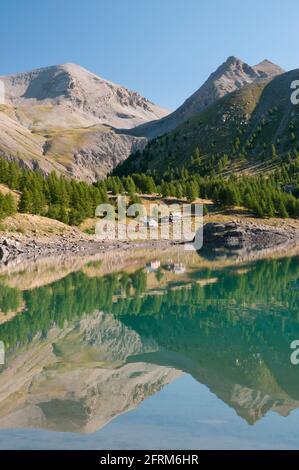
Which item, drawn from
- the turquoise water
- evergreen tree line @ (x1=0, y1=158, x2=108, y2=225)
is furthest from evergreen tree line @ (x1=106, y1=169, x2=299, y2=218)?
the turquoise water

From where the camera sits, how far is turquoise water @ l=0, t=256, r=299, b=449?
14961 millimetres

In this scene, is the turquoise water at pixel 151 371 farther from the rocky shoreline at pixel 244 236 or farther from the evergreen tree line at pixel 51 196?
the rocky shoreline at pixel 244 236

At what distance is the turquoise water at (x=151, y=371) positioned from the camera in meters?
15.0

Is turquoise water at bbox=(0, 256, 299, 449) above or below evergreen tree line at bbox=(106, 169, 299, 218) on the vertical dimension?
below

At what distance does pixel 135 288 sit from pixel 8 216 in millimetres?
50946

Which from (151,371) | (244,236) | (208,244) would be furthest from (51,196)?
(151,371)

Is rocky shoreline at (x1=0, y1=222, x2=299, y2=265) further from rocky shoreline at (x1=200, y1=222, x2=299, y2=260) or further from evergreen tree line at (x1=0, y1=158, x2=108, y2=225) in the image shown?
evergreen tree line at (x1=0, y1=158, x2=108, y2=225)

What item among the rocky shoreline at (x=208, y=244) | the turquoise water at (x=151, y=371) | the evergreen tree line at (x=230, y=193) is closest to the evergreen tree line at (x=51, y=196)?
the rocky shoreline at (x=208, y=244)

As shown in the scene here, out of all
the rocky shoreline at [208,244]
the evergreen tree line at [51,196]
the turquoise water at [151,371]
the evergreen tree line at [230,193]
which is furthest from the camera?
the evergreen tree line at [230,193]

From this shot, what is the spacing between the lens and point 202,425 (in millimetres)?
15484

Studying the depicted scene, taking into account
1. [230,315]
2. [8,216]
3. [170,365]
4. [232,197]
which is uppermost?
[232,197]

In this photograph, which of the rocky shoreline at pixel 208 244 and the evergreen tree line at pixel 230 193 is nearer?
the rocky shoreline at pixel 208 244
